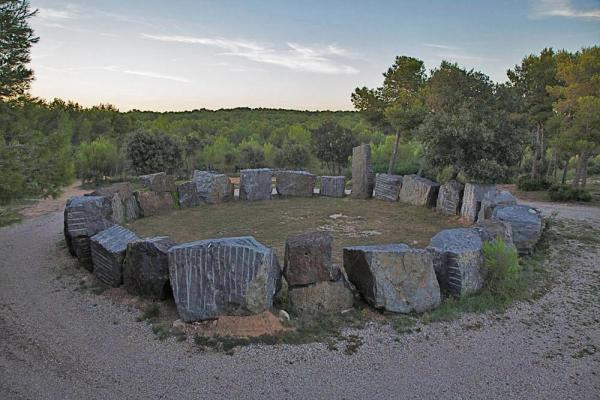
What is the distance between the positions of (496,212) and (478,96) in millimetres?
11285

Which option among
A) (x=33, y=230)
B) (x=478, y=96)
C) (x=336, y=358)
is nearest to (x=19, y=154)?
(x=336, y=358)

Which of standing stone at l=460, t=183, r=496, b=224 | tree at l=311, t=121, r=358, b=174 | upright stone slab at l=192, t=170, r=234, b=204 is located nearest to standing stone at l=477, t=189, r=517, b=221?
standing stone at l=460, t=183, r=496, b=224

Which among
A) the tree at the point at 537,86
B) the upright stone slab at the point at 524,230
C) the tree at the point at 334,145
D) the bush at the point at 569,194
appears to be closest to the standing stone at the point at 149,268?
the upright stone slab at the point at 524,230

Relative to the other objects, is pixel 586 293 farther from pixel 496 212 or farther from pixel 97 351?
pixel 97 351

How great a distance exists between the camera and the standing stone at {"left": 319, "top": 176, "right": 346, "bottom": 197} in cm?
1689

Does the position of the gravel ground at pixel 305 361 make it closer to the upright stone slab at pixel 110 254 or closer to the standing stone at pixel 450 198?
the upright stone slab at pixel 110 254

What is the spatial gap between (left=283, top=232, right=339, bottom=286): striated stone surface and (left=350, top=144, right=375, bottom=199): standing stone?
986 centimetres

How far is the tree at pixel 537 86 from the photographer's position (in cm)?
2023

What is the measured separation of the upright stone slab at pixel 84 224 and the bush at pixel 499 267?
6.78 meters

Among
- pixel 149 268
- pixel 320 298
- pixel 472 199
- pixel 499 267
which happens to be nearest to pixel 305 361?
pixel 320 298

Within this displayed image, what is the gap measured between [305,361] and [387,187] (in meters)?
11.1

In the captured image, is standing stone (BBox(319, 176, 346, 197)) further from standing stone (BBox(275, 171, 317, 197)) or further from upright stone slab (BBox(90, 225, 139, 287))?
upright stone slab (BBox(90, 225, 139, 287))

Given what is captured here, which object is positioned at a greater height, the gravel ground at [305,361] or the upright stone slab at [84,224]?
the upright stone slab at [84,224]

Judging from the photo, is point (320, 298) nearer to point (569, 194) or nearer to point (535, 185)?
point (569, 194)
